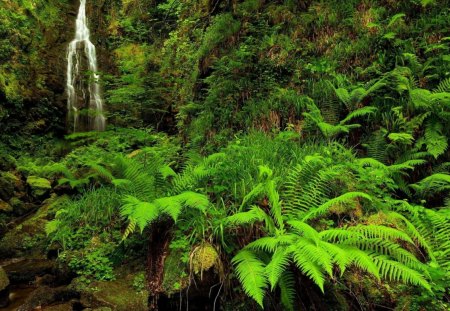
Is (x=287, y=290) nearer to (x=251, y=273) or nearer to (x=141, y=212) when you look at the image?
(x=251, y=273)

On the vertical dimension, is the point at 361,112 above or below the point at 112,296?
above

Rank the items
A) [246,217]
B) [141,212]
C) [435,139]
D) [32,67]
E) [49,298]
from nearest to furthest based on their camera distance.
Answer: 1. [246,217]
2. [141,212]
3. [49,298]
4. [435,139]
5. [32,67]

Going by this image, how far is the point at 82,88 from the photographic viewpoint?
1353 centimetres

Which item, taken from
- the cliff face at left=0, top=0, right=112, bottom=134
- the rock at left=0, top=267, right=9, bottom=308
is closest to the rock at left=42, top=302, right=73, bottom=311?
the rock at left=0, top=267, right=9, bottom=308

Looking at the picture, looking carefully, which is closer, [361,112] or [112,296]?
[112,296]

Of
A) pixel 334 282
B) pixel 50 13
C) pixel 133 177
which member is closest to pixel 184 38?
pixel 50 13

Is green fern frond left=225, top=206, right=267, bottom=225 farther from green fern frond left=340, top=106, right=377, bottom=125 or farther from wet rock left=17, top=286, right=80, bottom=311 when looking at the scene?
green fern frond left=340, top=106, right=377, bottom=125

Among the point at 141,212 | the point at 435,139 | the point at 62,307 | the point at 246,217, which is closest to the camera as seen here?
the point at 246,217

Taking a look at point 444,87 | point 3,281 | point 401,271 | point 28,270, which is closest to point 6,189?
point 28,270

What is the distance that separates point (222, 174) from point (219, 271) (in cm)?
124

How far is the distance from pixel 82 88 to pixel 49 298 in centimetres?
1106

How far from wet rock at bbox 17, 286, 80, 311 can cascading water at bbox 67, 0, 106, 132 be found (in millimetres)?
9091

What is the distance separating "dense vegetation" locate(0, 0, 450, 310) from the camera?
10.6ft

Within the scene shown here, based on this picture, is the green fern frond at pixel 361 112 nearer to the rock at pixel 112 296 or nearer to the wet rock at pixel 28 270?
the rock at pixel 112 296
